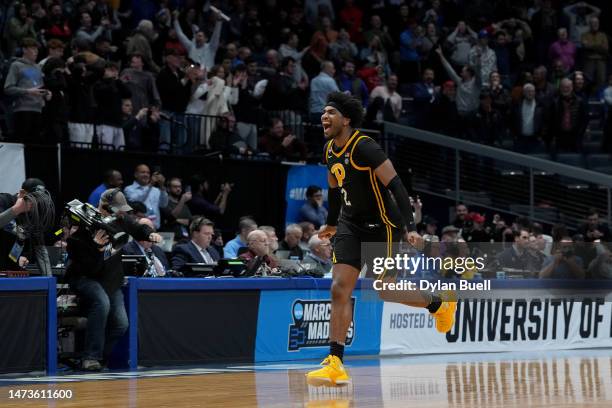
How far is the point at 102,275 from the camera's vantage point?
13.7 metres

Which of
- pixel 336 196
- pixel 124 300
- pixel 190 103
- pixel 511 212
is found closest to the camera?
pixel 336 196

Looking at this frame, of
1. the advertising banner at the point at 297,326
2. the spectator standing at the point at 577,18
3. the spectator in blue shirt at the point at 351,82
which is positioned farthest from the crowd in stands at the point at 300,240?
the spectator standing at the point at 577,18

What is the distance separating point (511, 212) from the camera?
24.3m

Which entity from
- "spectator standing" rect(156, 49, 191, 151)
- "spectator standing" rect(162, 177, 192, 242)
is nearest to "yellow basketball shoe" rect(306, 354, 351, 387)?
"spectator standing" rect(162, 177, 192, 242)

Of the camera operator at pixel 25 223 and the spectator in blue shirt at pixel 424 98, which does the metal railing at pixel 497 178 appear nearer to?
the spectator in blue shirt at pixel 424 98

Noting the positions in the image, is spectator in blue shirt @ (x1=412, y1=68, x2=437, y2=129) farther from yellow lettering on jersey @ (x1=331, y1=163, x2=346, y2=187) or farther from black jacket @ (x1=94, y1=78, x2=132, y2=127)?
yellow lettering on jersey @ (x1=331, y1=163, x2=346, y2=187)

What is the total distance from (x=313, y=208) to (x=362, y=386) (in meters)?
9.61

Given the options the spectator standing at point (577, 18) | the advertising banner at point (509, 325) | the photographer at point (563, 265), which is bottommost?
the advertising banner at point (509, 325)

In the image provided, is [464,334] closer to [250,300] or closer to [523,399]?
[250,300]

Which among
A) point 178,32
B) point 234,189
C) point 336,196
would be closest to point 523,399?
point 336,196

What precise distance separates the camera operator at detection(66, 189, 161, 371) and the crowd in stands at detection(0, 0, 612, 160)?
14.9 feet

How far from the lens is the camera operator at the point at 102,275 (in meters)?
13.4

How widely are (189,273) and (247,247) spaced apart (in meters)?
1.94

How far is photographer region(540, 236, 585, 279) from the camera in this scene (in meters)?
18.5
